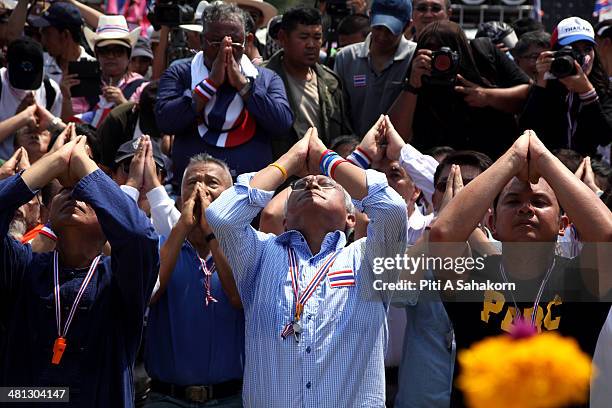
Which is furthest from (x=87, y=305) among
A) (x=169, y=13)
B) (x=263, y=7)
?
(x=263, y=7)

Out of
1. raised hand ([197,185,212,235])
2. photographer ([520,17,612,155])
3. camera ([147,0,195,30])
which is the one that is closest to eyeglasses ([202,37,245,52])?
raised hand ([197,185,212,235])

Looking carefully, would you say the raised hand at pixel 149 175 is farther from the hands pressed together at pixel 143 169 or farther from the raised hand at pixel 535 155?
the raised hand at pixel 535 155

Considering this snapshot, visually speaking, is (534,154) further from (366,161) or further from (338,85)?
(338,85)

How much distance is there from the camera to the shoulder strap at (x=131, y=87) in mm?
8523

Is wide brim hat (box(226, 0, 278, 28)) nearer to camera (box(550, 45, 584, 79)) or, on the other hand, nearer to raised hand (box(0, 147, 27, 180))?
raised hand (box(0, 147, 27, 180))

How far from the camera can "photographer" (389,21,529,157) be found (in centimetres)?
680

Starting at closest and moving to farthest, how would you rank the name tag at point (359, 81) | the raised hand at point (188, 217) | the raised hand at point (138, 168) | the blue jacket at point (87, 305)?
the blue jacket at point (87, 305) < the raised hand at point (188, 217) < the raised hand at point (138, 168) < the name tag at point (359, 81)

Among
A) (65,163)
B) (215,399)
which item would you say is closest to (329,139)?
(215,399)

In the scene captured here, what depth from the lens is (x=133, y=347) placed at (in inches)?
190

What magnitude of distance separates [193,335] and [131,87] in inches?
143

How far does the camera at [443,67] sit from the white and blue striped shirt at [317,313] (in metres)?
2.00

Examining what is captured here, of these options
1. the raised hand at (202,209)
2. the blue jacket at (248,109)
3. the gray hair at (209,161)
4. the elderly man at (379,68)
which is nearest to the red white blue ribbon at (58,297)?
the raised hand at (202,209)

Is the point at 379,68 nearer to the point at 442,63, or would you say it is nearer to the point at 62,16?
the point at 442,63

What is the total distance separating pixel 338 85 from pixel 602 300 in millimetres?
3541
